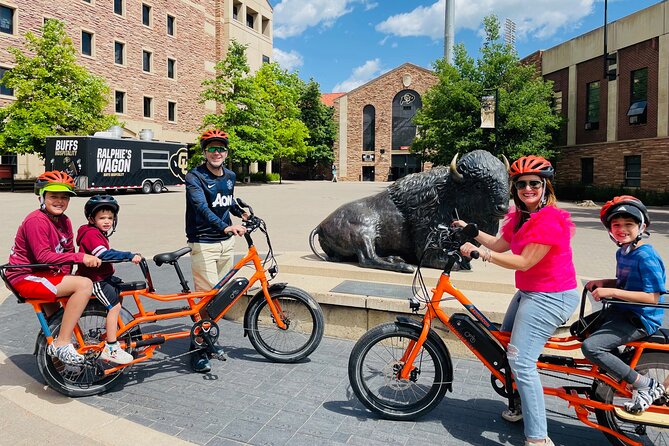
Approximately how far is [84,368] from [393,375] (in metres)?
2.42

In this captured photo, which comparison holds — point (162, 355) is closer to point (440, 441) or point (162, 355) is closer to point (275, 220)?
A: point (440, 441)

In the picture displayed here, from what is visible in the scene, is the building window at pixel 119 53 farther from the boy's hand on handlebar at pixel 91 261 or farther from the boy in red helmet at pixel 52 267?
the boy's hand on handlebar at pixel 91 261

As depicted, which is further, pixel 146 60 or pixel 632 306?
pixel 146 60

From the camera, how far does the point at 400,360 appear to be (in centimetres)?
356

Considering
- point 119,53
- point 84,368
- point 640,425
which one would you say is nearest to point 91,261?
point 84,368

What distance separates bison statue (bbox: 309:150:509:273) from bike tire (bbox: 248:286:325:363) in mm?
1838

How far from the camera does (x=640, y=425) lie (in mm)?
3148

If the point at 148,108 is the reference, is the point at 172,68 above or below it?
above

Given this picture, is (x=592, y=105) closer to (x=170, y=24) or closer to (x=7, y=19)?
(x=170, y=24)

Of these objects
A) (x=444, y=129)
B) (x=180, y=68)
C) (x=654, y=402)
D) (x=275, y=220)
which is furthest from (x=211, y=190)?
(x=180, y=68)

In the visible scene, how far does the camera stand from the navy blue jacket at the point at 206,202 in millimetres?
4609

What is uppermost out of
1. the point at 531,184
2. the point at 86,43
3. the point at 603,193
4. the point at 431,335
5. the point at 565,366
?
the point at 86,43

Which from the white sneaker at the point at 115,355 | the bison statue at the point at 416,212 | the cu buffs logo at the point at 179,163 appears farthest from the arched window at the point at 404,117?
the white sneaker at the point at 115,355

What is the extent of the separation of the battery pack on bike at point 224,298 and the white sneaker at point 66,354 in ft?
3.59
